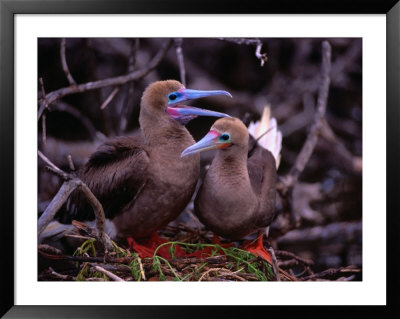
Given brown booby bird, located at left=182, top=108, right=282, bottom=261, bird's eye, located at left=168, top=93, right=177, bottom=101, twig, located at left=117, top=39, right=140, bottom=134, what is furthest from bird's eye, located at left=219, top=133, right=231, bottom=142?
twig, located at left=117, top=39, right=140, bottom=134

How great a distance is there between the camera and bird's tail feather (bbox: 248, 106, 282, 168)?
1952mm

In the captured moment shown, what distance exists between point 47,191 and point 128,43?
595mm

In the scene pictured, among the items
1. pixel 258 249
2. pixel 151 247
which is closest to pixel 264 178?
pixel 258 249

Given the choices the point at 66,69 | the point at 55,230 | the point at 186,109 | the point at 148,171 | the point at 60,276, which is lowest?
the point at 60,276

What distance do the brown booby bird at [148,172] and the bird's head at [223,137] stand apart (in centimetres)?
5

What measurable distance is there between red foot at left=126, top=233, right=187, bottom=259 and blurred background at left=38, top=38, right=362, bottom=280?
35 cm

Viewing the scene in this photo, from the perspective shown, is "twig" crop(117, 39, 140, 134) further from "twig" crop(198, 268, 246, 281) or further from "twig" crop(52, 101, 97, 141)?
"twig" crop(198, 268, 246, 281)

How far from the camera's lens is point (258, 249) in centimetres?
196

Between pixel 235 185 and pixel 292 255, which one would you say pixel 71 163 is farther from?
pixel 292 255

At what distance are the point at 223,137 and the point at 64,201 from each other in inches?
23.5

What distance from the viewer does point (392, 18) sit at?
186 centimetres

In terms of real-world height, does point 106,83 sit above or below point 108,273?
above

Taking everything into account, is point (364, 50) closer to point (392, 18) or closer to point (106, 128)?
point (392, 18)

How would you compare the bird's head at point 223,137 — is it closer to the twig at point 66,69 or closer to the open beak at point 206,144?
the open beak at point 206,144
